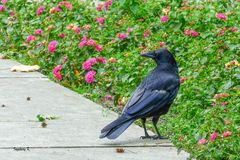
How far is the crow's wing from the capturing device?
23.1 ft

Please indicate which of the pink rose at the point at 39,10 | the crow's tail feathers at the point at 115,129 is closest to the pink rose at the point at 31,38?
the pink rose at the point at 39,10

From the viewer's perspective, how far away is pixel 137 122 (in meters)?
7.93

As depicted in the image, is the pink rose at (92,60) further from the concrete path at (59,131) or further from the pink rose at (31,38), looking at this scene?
the pink rose at (31,38)

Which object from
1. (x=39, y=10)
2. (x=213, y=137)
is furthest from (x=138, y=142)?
(x=39, y=10)

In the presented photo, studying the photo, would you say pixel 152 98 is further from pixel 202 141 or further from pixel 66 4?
pixel 66 4

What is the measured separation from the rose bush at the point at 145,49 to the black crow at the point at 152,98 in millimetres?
305

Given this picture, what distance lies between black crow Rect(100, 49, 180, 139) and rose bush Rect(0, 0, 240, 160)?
0.31 m

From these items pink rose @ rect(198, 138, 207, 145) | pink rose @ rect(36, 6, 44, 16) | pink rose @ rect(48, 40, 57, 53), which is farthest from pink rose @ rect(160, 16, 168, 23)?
pink rose @ rect(198, 138, 207, 145)

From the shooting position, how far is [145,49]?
9422mm

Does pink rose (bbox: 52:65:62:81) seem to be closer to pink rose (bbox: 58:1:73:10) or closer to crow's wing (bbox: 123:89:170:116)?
pink rose (bbox: 58:1:73:10)

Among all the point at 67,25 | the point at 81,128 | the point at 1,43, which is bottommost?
the point at 1,43

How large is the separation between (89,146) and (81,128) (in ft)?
2.02

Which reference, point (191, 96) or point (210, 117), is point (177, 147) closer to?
point (210, 117)

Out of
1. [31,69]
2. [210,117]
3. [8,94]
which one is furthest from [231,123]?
[31,69]
